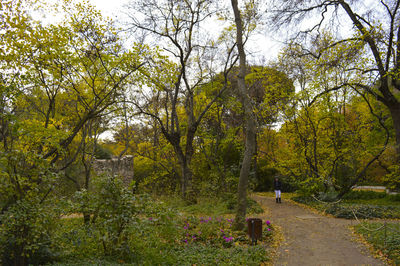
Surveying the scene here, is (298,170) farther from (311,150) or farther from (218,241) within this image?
(218,241)

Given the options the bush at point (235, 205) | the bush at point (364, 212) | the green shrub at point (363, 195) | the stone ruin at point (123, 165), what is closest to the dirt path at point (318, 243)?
the bush at point (364, 212)

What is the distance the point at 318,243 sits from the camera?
7.35 metres

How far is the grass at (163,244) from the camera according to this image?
5.30 metres

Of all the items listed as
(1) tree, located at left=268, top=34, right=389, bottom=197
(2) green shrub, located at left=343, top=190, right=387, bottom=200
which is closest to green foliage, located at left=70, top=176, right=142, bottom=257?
(1) tree, located at left=268, top=34, right=389, bottom=197

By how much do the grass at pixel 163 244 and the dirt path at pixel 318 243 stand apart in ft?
1.87

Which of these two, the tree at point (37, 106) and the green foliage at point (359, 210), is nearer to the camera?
the tree at point (37, 106)

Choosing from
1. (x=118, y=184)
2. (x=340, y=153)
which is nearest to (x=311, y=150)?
(x=340, y=153)

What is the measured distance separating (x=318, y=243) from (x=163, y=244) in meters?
3.86

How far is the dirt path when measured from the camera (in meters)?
6.14

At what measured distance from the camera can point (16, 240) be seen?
14.8 ft

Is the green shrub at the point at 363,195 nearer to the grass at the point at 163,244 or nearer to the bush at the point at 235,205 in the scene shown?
the bush at the point at 235,205

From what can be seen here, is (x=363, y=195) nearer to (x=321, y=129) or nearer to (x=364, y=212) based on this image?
(x=321, y=129)

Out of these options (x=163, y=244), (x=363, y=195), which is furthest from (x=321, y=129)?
(x=163, y=244)

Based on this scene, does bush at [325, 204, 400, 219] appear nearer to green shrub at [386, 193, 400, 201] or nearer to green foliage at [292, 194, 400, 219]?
green foliage at [292, 194, 400, 219]
